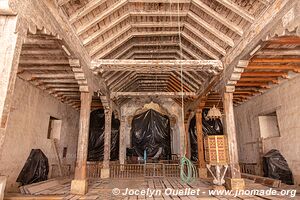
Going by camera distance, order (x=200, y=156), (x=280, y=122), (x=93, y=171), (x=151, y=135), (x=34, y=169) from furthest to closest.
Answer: (x=151, y=135)
(x=200, y=156)
(x=93, y=171)
(x=280, y=122)
(x=34, y=169)

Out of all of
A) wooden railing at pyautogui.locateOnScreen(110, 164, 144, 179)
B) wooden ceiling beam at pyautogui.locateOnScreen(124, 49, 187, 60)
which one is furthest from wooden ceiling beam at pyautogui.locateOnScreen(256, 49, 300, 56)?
wooden railing at pyautogui.locateOnScreen(110, 164, 144, 179)

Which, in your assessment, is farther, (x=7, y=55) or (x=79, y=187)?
(x=79, y=187)

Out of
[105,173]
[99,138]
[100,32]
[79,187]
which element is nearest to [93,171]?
[105,173]

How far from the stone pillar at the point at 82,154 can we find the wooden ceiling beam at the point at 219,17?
405 centimetres

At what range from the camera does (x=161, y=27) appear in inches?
246

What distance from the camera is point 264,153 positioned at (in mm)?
8102

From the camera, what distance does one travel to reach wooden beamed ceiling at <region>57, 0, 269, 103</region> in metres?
4.46

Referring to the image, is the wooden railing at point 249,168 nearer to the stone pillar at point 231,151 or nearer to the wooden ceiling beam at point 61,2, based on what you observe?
the stone pillar at point 231,151

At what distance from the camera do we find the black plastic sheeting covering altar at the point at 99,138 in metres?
11.1

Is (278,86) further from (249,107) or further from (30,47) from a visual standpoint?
(30,47)

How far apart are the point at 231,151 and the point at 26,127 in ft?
22.5

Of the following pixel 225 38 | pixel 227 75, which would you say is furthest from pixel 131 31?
pixel 227 75

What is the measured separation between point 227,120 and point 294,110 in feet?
8.59

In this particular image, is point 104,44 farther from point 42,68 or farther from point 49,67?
point 42,68
